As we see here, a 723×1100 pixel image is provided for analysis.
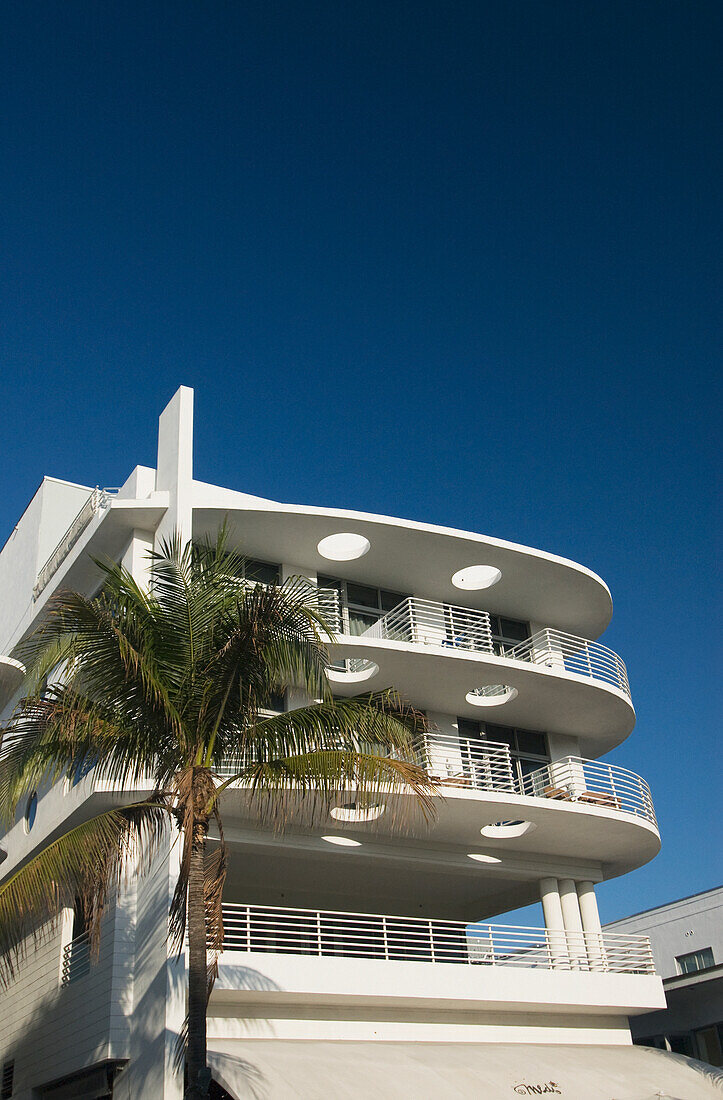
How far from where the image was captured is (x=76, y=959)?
70.3 feet

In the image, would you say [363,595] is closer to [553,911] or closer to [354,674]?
[354,674]

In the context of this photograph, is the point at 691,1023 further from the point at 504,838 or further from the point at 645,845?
the point at 504,838

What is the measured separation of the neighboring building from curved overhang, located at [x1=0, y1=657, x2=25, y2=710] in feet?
59.1

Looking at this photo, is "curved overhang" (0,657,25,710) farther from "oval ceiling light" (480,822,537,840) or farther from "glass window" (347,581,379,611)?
"oval ceiling light" (480,822,537,840)

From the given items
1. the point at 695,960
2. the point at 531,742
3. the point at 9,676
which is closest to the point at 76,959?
the point at 9,676

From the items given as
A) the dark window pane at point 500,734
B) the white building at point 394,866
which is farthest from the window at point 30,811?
the dark window pane at point 500,734

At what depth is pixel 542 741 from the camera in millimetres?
29391

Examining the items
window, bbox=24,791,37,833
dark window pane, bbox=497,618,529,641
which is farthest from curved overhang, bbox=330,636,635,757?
window, bbox=24,791,37,833

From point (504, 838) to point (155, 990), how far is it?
34.1 feet

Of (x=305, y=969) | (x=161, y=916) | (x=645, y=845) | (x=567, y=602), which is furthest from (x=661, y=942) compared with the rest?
(x=161, y=916)

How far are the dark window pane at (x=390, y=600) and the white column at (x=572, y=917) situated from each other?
8393 millimetres

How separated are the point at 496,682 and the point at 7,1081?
564 inches

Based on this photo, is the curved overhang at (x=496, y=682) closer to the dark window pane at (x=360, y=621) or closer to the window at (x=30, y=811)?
the dark window pane at (x=360, y=621)

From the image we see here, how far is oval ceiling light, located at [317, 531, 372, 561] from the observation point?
26406 millimetres
